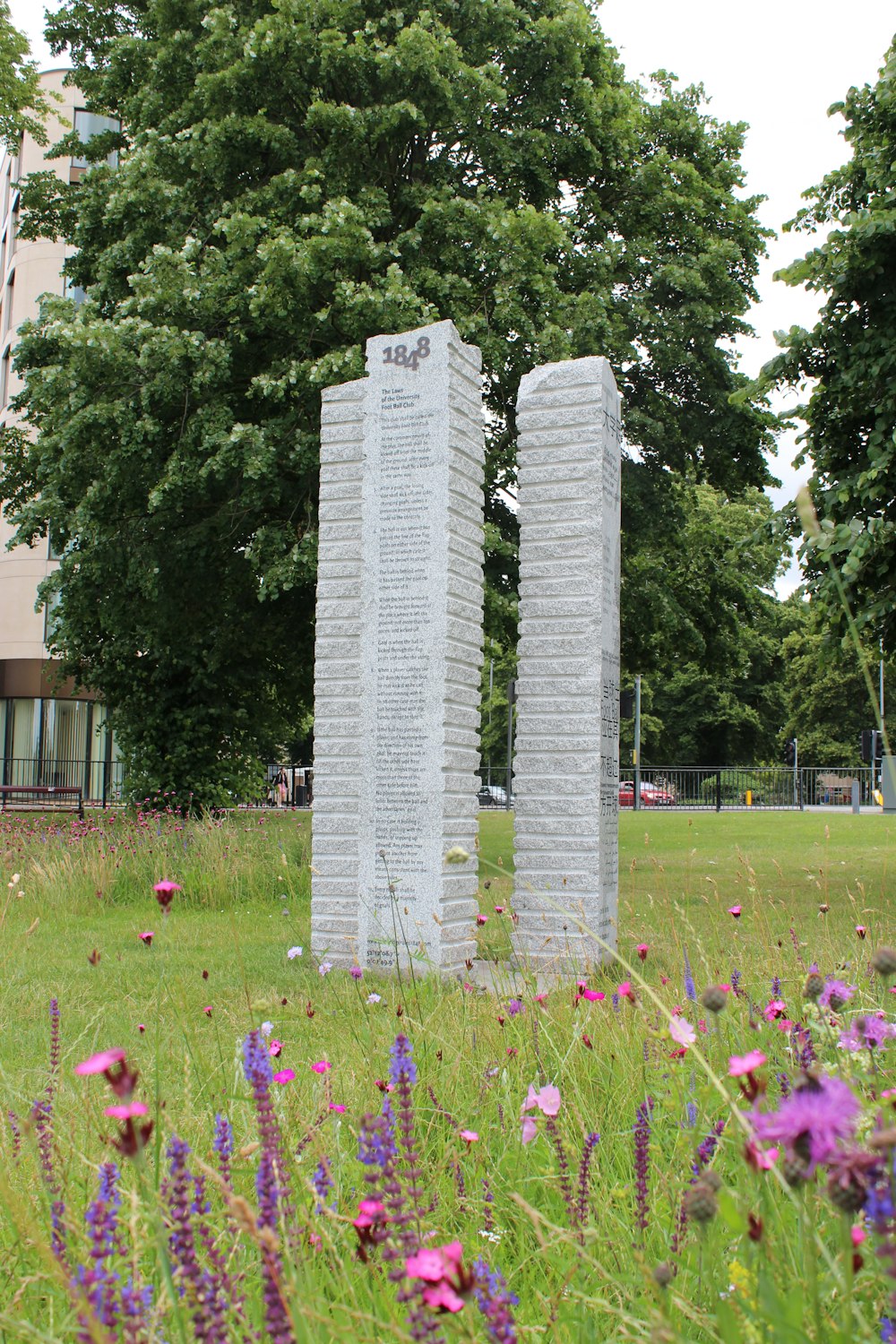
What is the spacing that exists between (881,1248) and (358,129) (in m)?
15.9

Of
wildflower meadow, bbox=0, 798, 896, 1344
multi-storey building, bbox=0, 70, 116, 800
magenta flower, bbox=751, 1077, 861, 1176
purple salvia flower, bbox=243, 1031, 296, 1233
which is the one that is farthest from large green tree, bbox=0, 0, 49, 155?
magenta flower, bbox=751, 1077, 861, 1176

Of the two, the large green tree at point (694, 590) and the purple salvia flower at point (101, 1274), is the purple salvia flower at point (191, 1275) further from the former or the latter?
the large green tree at point (694, 590)

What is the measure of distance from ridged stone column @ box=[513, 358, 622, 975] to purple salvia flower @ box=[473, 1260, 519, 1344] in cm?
648

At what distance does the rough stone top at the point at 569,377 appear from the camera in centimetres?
832

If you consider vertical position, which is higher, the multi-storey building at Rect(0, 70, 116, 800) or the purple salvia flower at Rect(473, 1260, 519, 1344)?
the multi-storey building at Rect(0, 70, 116, 800)

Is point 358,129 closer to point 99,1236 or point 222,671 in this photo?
point 222,671

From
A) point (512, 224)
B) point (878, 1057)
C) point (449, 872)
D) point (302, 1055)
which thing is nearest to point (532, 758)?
point (449, 872)

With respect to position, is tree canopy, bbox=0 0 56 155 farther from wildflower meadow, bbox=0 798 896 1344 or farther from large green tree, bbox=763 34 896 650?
wildflower meadow, bbox=0 798 896 1344

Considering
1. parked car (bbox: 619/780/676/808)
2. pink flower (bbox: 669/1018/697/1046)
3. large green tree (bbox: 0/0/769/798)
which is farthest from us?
parked car (bbox: 619/780/676/808)

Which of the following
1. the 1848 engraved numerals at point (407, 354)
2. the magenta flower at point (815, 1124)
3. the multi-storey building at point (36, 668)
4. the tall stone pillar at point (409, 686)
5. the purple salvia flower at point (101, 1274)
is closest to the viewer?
the magenta flower at point (815, 1124)

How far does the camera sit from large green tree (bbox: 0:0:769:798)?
14.7 metres

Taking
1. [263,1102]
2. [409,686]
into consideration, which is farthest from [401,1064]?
[409,686]

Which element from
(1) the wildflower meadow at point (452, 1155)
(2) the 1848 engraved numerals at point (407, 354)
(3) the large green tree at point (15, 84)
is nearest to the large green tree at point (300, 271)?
(3) the large green tree at point (15, 84)

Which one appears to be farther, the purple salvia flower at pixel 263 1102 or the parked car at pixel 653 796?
the parked car at pixel 653 796
